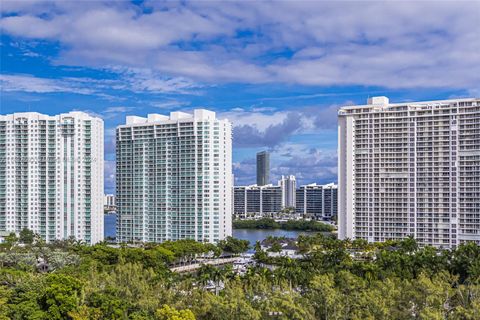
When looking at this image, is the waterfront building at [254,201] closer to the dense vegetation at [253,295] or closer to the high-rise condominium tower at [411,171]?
the high-rise condominium tower at [411,171]

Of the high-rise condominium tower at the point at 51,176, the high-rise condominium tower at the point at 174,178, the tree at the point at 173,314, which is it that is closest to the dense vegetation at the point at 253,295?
the tree at the point at 173,314

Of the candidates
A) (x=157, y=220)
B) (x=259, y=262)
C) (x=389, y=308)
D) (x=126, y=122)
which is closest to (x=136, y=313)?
(x=389, y=308)

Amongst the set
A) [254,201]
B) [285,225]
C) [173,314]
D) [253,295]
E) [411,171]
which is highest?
[411,171]

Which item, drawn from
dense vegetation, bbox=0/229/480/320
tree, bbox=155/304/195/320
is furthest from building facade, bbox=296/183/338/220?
tree, bbox=155/304/195/320

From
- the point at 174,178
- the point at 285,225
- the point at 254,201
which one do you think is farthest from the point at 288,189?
the point at 174,178

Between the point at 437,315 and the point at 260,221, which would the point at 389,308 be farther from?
the point at 260,221

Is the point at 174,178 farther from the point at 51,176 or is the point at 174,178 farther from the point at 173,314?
the point at 173,314

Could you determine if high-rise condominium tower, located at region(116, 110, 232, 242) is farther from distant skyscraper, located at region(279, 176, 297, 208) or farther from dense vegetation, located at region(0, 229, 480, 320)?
distant skyscraper, located at region(279, 176, 297, 208)
